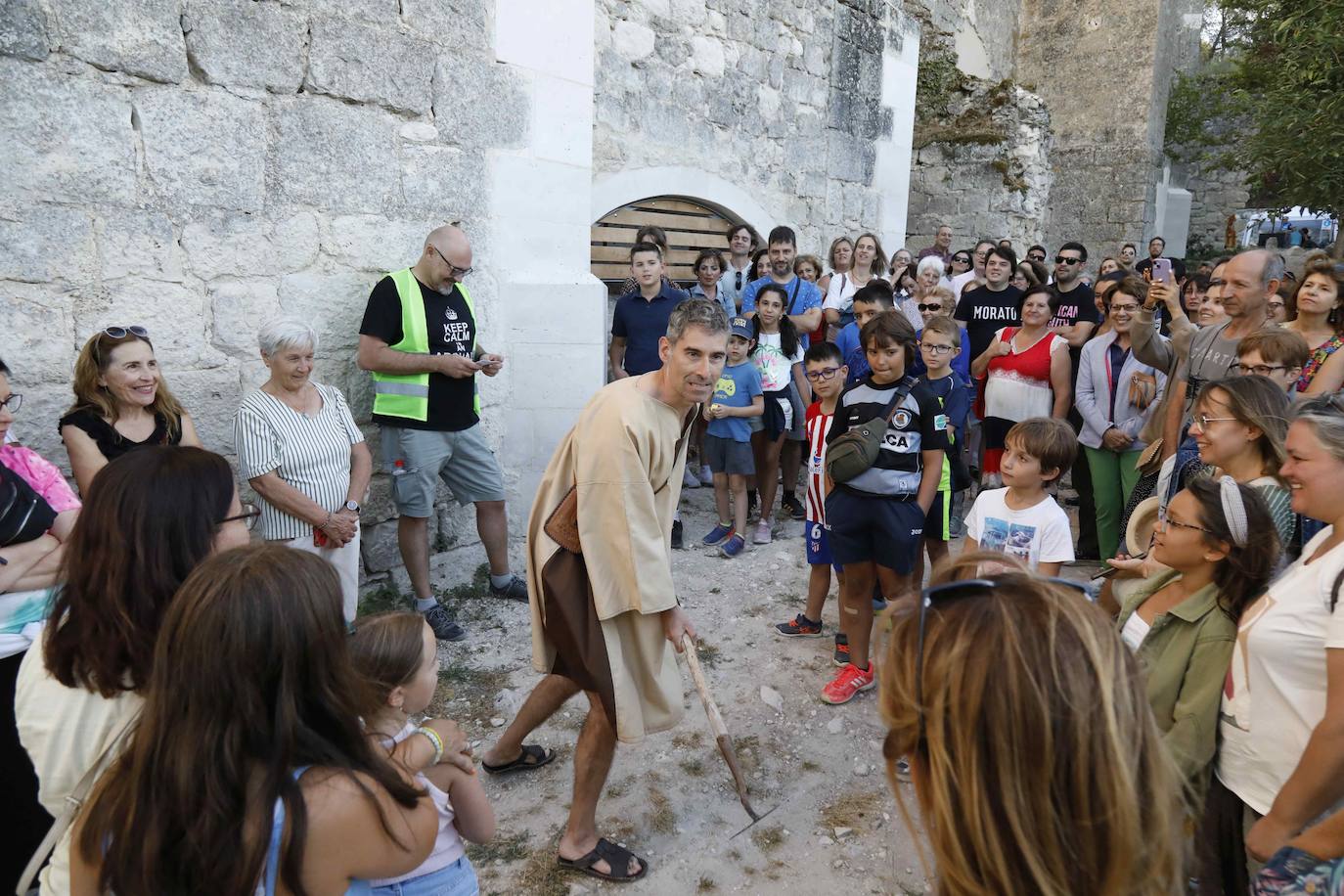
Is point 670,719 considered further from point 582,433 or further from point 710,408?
point 710,408

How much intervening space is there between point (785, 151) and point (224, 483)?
6.15 m

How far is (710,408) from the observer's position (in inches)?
196

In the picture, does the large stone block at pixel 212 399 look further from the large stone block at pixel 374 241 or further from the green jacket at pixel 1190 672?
the green jacket at pixel 1190 672

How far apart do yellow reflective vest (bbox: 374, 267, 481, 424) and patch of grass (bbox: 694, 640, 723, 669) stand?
1.65 meters

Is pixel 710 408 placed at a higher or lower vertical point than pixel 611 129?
lower

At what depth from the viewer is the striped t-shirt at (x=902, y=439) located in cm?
336

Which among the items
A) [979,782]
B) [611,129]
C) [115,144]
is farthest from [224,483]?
[611,129]

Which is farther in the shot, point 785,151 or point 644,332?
point 785,151

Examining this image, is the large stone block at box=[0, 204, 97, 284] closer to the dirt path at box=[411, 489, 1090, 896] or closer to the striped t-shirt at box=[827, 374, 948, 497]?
the dirt path at box=[411, 489, 1090, 896]

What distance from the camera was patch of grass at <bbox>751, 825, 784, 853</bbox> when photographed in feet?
8.67

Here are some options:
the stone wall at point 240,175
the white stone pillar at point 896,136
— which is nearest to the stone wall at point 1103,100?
the white stone pillar at point 896,136

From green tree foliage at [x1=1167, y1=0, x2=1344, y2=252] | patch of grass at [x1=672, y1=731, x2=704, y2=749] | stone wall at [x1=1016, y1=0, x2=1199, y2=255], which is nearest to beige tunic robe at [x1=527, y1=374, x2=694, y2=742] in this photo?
patch of grass at [x1=672, y1=731, x2=704, y2=749]

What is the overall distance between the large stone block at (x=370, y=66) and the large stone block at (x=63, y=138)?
0.81 meters

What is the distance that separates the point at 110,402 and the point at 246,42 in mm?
1575
